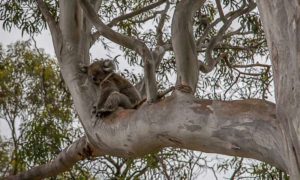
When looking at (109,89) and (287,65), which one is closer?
(287,65)

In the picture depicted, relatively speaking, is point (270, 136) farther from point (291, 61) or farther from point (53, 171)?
point (53, 171)

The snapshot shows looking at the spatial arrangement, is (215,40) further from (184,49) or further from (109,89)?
(184,49)

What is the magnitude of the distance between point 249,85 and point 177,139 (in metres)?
3.45

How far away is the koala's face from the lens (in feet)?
13.8

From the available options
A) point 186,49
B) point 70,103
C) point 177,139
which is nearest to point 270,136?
point 177,139

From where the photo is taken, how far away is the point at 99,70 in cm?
434

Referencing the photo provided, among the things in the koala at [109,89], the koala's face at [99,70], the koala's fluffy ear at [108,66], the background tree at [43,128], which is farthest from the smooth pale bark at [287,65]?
the background tree at [43,128]

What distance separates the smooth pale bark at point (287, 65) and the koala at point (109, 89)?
1573mm

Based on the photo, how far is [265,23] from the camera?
90.3 inches

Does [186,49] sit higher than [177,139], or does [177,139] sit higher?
[186,49]

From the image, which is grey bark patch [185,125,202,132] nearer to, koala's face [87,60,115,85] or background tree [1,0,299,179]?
background tree [1,0,299,179]

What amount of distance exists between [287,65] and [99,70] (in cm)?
233

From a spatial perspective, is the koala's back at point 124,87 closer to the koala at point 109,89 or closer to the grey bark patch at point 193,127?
the koala at point 109,89

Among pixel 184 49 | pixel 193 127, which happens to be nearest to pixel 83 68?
pixel 184 49
